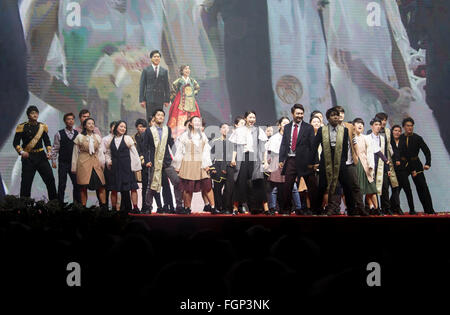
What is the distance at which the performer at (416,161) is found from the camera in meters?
7.25

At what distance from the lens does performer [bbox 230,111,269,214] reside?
6.75m

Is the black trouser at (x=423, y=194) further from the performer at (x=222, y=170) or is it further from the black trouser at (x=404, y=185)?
the performer at (x=222, y=170)

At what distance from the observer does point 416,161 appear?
24.0 ft

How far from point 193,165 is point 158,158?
0.45m

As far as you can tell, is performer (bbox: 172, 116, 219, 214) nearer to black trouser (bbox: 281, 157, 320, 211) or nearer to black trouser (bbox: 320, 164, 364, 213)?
black trouser (bbox: 281, 157, 320, 211)

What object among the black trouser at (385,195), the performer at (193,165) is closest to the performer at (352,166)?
the black trouser at (385,195)

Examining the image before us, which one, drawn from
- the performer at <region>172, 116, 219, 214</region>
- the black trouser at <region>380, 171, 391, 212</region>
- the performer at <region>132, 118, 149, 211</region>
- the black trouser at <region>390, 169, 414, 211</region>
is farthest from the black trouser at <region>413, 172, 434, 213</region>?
the performer at <region>132, 118, 149, 211</region>

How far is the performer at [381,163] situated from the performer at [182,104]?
2.56 meters

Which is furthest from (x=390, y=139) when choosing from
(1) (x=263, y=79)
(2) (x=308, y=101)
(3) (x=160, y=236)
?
(3) (x=160, y=236)

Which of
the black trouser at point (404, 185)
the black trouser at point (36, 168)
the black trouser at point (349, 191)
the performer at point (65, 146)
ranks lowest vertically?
the black trouser at point (349, 191)

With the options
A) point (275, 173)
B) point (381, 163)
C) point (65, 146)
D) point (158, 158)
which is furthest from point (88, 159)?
point (381, 163)

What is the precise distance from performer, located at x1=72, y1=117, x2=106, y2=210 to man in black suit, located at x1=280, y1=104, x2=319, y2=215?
240 centimetres

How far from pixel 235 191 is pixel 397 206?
221 cm

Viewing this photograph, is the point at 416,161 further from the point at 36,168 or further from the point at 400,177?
the point at 36,168
